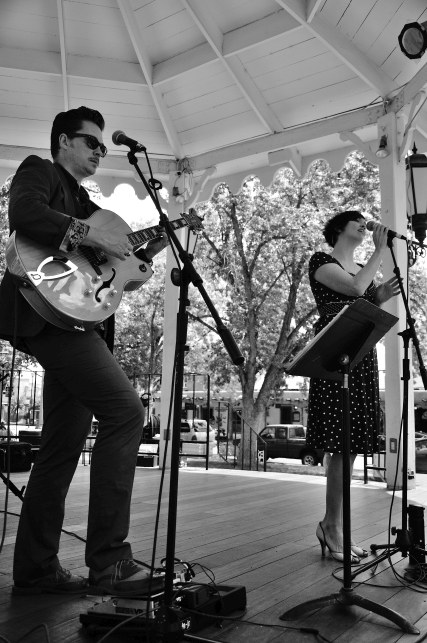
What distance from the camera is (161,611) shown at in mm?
1642

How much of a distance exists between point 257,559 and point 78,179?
1889 millimetres

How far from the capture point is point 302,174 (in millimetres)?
6840

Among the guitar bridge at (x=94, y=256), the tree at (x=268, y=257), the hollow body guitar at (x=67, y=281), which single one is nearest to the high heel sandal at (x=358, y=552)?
the hollow body guitar at (x=67, y=281)

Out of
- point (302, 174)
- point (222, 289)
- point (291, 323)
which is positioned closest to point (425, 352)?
point (291, 323)

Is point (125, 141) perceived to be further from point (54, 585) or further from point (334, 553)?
point (334, 553)

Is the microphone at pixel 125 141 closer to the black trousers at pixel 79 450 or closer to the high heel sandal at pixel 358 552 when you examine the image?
the black trousers at pixel 79 450

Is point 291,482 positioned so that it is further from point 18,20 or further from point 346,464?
point 18,20

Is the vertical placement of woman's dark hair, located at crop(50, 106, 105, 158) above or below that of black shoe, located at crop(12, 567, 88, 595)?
above

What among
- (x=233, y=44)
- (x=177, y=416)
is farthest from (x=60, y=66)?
(x=177, y=416)

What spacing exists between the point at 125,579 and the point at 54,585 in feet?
1.15

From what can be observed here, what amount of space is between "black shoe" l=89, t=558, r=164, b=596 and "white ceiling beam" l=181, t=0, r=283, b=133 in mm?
5116

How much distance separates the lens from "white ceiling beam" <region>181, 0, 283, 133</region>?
5594 mm

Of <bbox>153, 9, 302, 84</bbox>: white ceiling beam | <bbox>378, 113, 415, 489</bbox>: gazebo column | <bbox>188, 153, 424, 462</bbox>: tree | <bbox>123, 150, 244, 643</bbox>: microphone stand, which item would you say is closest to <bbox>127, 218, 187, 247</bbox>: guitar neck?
<bbox>123, 150, 244, 643</bbox>: microphone stand

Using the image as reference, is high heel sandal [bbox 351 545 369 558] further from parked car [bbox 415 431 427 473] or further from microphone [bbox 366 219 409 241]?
parked car [bbox 415 431 427 473]
